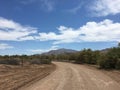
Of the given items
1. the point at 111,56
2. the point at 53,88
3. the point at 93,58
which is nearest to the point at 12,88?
the point at 53,88

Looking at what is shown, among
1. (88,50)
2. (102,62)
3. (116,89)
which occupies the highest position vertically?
(88,50)

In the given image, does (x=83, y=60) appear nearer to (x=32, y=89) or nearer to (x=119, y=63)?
(x=119, y=63)

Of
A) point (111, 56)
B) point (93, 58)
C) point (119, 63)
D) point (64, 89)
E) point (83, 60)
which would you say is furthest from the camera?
point (83, 60)

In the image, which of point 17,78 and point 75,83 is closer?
point 75,83

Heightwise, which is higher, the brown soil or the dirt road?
the brown soil

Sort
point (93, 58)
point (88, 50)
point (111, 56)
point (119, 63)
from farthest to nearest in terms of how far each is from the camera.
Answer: point (88, 50), point (93, 58), point (111, 56), point (119, 63)

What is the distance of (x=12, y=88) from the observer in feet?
49.3

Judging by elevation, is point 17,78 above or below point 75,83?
above

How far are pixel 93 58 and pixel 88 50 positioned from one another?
247 inches

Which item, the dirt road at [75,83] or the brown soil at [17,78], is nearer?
the dirt road at [75,83]

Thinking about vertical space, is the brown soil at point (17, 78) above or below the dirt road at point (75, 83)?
above

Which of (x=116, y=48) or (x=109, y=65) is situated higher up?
(x=116, y=48)

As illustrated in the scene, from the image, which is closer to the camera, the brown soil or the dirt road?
the dirt road

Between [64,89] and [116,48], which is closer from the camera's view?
[64,89]
